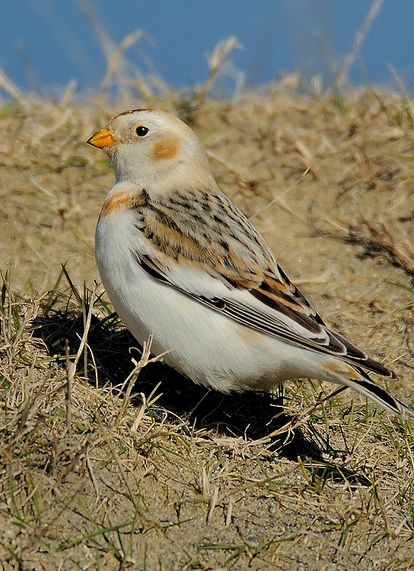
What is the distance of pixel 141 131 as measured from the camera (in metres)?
4.65

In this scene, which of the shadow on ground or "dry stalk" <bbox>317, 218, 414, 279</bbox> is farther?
"dry stalk" <bbox>317, 218, 414, 279</bbox>

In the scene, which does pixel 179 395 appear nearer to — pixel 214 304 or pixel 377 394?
pixel 214 304

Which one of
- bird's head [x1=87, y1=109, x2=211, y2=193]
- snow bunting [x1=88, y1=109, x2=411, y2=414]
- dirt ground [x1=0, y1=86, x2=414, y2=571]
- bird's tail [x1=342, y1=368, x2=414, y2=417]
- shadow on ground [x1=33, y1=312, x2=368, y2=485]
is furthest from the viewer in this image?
bird's head [x1=87, y1=109, x2=211, y2=193]

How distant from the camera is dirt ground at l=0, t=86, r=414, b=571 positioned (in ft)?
11.3

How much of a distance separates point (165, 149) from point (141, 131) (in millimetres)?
130

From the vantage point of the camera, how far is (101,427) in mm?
3543

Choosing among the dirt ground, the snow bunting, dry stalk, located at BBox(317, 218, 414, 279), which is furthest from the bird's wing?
dry stalk, located at BBox(317, 218, 414, 279)

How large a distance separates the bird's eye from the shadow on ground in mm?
795

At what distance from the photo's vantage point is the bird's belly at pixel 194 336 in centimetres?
400

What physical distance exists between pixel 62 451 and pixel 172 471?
0.46m

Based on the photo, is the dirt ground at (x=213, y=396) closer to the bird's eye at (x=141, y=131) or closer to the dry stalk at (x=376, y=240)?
the dry stalk at (x=376, y=240)

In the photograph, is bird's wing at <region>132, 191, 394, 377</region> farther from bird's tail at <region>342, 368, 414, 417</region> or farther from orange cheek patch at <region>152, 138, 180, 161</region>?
orange cheek patch at <region>152, 138, 180, 161</region>

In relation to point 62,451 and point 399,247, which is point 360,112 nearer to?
point 399,247

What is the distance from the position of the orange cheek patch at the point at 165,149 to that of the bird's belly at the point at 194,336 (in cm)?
68
